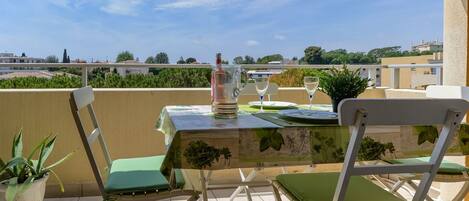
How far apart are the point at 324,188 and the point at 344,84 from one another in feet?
1.56

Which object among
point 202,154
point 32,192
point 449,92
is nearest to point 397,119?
point 202,154

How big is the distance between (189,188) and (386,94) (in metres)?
2.35

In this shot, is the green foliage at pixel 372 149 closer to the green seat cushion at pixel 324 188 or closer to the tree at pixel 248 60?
the green seat cushion at pixel 324 188

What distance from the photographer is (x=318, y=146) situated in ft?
5.03

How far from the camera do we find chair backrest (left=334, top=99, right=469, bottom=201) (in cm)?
131

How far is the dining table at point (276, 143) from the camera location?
145 cm

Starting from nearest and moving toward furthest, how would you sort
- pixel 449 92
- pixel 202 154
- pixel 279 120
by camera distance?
pixel 202 154 < pixel 279 120 < pixel 449 92

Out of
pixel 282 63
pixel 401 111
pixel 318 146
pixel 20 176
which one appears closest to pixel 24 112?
pixel 20 176

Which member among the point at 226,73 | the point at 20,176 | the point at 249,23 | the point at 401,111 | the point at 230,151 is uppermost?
the point at 249,23

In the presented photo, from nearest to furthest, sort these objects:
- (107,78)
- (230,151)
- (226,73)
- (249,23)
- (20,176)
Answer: (230,151) < (226,73) < (20,176) < (107,78) < (249,23)

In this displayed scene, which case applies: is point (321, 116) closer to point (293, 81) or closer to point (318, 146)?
point (318, 146)

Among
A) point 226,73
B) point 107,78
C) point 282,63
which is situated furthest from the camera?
point 282,63

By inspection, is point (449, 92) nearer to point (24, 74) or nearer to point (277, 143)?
point (277, 143)

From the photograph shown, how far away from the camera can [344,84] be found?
191cm
